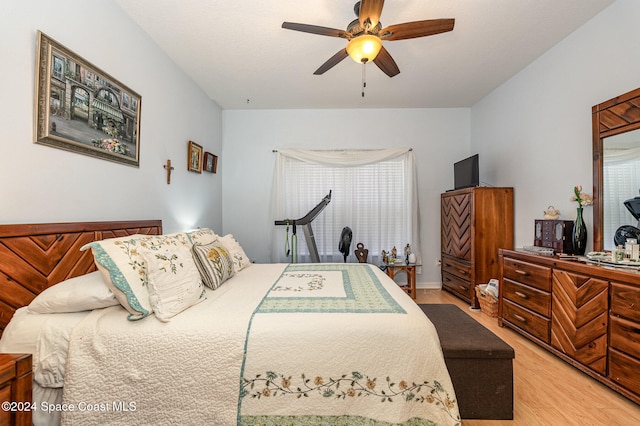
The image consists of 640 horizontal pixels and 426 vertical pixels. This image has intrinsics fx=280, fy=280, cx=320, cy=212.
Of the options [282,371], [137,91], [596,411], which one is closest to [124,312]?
[282,371]

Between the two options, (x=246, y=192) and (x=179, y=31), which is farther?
(x=246, y=192)

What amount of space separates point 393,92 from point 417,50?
3.13ft

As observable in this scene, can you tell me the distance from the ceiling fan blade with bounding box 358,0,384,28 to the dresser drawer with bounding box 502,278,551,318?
2.42m

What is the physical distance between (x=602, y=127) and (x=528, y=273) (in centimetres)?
128

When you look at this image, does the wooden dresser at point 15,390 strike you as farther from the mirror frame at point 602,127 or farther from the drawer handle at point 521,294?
the mirror frame at point 602,127

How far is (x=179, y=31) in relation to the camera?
7.77 ft

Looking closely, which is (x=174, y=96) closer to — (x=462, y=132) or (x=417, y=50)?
(x=417, y=50)

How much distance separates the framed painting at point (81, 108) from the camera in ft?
4.97

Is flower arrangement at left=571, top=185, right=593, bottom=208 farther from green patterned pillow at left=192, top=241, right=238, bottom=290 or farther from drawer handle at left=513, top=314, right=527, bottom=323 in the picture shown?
green patterned pillow at left=192, top=241, right=238, bottom=290

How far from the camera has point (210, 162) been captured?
371cm

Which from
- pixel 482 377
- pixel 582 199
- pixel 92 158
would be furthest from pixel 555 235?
pixel 92 158

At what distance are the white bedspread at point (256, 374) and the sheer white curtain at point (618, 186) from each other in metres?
1.87

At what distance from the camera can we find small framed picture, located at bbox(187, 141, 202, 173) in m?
3.13

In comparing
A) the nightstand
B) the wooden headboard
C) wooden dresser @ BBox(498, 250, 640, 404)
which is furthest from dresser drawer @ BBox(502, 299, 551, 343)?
the wooden headboard
